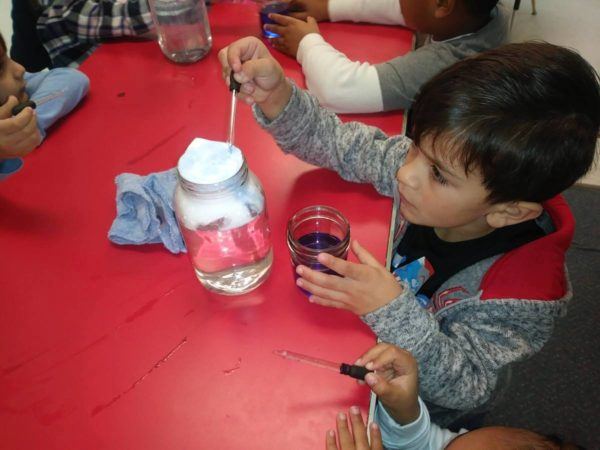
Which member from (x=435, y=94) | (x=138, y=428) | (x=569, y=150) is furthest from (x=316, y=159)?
(x=138, y=428)

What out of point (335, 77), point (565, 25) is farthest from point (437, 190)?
point (565, 25)

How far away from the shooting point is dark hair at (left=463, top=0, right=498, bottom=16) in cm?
107

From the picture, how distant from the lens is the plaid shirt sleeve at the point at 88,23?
114 centimetres

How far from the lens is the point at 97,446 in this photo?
1.74 feet

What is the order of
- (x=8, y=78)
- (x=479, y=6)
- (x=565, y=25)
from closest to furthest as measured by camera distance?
(x=8, y=78) < (x=479, y=6) < (x=565, y=25)

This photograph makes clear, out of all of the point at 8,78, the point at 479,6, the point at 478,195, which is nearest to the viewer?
the point at 478,195

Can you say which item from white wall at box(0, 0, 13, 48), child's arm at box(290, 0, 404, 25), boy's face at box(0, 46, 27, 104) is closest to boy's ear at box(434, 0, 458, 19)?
child's arm at box(290, 0, 404, 25)

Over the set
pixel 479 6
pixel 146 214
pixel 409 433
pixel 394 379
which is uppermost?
pixel 479 6

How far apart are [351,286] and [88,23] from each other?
96 cm

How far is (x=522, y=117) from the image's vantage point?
602 millimetres

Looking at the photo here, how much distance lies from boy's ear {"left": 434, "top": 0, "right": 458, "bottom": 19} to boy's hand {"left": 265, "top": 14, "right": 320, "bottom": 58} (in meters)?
0.28

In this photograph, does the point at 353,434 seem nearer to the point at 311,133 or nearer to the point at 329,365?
the point at 329,365

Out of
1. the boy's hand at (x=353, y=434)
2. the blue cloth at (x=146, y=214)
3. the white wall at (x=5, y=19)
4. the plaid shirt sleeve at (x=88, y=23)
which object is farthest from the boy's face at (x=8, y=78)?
the white wall at (x=5, y=19)

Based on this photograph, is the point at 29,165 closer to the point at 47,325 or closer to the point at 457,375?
the point at 47,325
